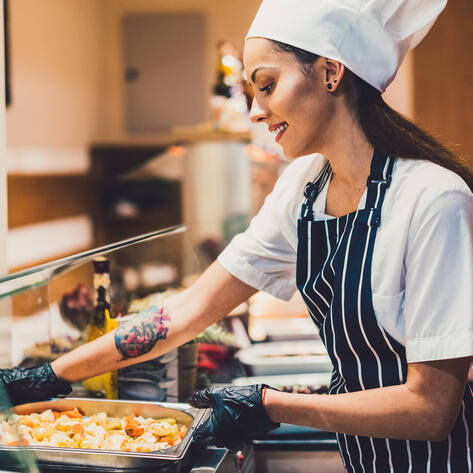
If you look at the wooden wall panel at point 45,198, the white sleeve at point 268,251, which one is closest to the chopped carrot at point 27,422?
the white sleeve at point 268,251

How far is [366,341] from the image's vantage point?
4.02 feet

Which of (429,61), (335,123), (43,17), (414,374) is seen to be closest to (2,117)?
(335,123)

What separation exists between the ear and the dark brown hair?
23 mm

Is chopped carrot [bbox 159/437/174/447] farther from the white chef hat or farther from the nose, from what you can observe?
the white chef hat

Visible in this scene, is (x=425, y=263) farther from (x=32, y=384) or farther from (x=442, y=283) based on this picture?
(x=32, y=384)

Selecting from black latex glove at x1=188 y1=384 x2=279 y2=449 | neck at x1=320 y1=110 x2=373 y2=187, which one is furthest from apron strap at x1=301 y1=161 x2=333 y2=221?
black latex glove at x1=188 y1=384 x2=279 y2=449

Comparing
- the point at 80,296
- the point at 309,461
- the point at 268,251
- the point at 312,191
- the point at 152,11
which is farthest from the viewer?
the point at 152,11

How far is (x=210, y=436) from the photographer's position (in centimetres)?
122

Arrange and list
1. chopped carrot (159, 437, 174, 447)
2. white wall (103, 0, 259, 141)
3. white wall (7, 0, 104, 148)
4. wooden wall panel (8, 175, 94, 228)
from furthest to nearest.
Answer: white wall (103, 0, 259, 141), white wall (7, 0, 104, 148), wooden wall panel (8, 175, 94, 228), chopped carrot (159, 437, 174, 447)

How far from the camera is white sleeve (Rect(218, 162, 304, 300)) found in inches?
60.4

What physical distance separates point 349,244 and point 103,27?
5044 millimetres

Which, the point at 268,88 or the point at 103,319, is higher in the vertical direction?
the point at 268,88

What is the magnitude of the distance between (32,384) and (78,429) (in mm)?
173

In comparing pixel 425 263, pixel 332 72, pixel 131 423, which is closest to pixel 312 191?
pixel 332 72
